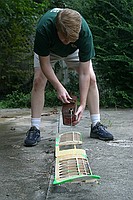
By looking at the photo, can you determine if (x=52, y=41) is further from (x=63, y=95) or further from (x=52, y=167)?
(x=52, y=167)

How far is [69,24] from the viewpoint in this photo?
108 inches

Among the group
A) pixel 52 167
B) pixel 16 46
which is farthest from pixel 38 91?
pixel 16 46

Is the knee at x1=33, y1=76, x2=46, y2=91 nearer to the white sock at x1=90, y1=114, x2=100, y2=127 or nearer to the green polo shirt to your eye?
the green polo shirt

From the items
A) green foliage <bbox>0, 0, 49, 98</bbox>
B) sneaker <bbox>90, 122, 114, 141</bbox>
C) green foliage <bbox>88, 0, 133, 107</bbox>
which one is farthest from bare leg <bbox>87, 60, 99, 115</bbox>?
green foliage <bbox>0, 0, 49, 98</bbox>

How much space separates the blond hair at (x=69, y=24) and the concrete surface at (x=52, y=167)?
85 centimetres

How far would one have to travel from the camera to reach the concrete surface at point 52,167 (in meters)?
2.09

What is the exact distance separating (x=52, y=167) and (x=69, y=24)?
3.07 feet

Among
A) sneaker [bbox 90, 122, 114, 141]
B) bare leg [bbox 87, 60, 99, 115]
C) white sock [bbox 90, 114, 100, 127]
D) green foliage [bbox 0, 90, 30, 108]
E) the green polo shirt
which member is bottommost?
green foliage [bbox 0, 90, 30, 108]

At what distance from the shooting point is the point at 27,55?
8.39 m

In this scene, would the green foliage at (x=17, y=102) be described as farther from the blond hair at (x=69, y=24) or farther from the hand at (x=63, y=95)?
the blond hair at (x=69, y=24)

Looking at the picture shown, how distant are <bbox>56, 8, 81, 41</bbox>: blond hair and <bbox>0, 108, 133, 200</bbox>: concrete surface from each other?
33.3 inches

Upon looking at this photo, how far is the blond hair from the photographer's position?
2.74 m

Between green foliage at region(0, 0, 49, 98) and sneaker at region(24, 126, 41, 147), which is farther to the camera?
green foliage at region(0, 0, 49, 98)

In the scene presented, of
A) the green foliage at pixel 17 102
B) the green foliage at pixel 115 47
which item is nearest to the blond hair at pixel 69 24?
the green foliage at pixel 115 47
